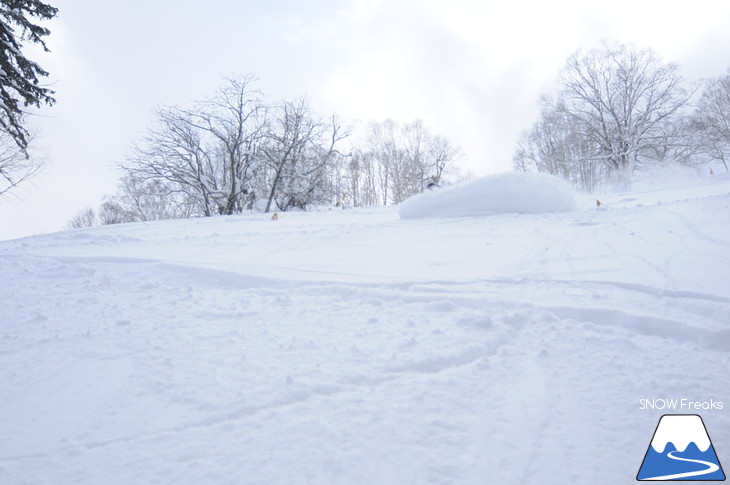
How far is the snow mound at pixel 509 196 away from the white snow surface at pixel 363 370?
4.86 metres

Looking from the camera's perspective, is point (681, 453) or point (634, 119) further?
point (634, 119)

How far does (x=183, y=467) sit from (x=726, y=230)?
5.29 metres

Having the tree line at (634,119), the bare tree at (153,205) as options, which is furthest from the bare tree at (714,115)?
the bare tree at (153,205)

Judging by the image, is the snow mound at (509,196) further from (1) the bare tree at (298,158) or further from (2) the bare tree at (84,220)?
(2) the bare tree at (84,220)

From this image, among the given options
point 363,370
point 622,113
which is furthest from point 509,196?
point 622,113

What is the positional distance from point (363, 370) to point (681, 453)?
1099 mm

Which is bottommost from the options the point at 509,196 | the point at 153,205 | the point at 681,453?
the point at 681,453

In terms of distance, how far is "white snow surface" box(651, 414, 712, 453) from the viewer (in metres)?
1.24

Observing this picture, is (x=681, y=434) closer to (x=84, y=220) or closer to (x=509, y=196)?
(x=509, y=196)

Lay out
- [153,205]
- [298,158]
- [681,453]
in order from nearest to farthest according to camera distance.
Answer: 1. [681,453]
2. [298,158]
3. [153,205]

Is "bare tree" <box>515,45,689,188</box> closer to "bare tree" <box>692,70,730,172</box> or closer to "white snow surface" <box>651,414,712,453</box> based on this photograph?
"bare tree" <box>692,70,730,172</box>

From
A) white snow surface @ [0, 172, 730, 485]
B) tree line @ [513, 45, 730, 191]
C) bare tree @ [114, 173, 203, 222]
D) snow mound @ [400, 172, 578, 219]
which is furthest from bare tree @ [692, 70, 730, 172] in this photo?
bare tree @ [114, 173, 203, 222]

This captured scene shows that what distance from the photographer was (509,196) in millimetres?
8422

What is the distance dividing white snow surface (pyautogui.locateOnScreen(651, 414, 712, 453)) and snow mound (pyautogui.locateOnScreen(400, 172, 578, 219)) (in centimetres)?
739
